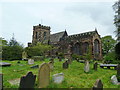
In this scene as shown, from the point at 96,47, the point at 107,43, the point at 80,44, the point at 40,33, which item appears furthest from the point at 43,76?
the point at 40,33

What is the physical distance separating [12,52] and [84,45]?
21.8 meters

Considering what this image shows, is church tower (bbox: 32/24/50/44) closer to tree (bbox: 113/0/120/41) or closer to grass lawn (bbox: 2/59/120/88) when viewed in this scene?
tree (bbox: 113/0/120/41)

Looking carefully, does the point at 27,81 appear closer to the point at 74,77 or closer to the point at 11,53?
the point at 74,77

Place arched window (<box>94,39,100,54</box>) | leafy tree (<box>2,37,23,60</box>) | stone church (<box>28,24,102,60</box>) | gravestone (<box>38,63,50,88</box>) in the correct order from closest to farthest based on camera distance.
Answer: gravestone (<box>38,63,50,88</box>) < leafy tree (<box>2,37,23,60</box>) < stone church (<box>28,24,102,60</box>) < arched window (<box>94,39,100,54</box>)

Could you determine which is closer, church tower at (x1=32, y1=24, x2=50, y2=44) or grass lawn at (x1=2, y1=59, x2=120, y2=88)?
grass lawn at (x1=2, y1=59, x2=120, y2=88)

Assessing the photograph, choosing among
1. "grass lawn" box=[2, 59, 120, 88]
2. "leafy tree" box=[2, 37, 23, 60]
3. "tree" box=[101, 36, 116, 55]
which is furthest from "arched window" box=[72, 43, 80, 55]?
"grass lawn" box=[2, 59, 120, 88]

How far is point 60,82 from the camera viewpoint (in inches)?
250

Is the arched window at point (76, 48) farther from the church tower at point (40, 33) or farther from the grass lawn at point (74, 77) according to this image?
the grass lawn at point (74, 77)

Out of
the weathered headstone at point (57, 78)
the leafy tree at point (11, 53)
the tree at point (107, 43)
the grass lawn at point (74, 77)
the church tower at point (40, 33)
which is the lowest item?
the grass lawn at point (74, 77)

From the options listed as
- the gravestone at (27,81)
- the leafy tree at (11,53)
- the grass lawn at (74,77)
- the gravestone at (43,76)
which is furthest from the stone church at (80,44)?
the gravestone at (27,81)

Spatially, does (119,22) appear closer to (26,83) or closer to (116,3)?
(116,3)

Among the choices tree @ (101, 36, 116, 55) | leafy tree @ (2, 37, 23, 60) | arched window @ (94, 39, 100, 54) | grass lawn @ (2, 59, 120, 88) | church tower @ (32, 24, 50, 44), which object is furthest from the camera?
church tower @ (32, 24, 50, 44)

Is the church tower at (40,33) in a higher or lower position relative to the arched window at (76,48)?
higher

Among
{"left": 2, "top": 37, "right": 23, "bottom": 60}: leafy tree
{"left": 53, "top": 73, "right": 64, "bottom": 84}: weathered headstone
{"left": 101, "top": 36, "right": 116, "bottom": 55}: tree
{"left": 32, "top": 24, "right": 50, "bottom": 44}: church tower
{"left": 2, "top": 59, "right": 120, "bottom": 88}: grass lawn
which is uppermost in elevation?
{"left": 32, "top": 24, "right": 50, "bottom": 44}: church tower
